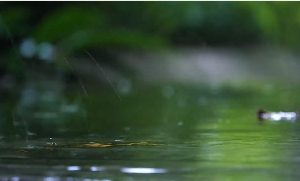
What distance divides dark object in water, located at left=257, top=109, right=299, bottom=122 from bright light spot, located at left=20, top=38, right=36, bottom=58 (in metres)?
5.17

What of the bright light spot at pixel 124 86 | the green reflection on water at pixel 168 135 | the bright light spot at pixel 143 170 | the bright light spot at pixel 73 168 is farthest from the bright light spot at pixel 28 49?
the bright light spot at pixel 143 170

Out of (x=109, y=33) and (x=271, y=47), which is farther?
(x=271, y=47)

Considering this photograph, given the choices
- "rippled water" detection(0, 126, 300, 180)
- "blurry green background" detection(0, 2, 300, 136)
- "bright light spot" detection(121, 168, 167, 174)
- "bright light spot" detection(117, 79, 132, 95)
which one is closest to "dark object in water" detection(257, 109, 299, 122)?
"blurry green background" detection(0, 2, 300, 136)

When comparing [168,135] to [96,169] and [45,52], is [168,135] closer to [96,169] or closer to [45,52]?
[96,169]

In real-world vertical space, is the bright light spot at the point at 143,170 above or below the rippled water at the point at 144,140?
below

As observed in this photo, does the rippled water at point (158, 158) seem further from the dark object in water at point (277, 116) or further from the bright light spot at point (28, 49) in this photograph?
the bright light spot at point (28, 49)

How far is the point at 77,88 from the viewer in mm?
13352

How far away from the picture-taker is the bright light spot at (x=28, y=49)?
12.6 m

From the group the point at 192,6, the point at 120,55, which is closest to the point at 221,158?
the point at 120,55

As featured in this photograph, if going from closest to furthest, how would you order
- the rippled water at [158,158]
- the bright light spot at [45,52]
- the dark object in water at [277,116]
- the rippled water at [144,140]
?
the rippled water at [158,158], the rippled water at [144,140], the dark object in water at [277,116], the bright light spot at [45,52]

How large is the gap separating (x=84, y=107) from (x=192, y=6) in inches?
380

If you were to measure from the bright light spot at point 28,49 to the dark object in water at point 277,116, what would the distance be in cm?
517

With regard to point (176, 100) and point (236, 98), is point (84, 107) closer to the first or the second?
point (176, 100)

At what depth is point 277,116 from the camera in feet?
26.4
